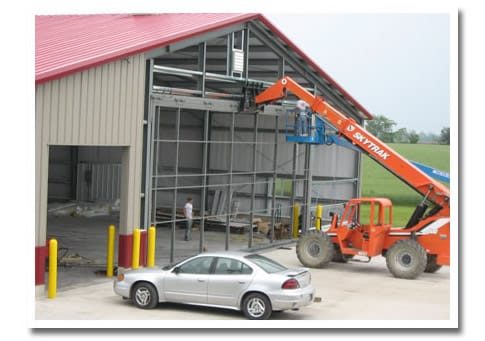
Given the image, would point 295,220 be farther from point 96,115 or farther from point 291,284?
point 291,284

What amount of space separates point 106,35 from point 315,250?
8134 millimetres

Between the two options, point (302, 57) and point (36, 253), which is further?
point (302, 57)

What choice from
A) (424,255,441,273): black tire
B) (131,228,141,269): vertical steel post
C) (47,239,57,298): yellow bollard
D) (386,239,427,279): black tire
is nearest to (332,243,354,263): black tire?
(386,239,427,279): black tire

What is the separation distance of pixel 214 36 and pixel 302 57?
4816 mm

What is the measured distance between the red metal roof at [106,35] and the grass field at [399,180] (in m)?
31.3

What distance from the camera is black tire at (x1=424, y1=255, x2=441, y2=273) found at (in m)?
21.8

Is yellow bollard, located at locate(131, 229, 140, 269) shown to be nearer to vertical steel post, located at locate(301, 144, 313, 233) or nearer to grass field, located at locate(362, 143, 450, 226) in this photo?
vertical steel post, located at locate(301, 144, 313, 233)

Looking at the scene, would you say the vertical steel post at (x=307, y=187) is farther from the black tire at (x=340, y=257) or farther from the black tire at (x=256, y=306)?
the black tire at (x=256, y=306)

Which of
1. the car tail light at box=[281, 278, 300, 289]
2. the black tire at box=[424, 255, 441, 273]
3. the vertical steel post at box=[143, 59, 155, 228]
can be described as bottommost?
the black tire at box=[424, 255, 441, 273]

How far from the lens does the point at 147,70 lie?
65.9 ft

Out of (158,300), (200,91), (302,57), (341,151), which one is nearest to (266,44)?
(302,57)

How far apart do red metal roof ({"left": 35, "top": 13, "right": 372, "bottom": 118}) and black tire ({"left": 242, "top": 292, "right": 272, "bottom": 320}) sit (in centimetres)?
607
